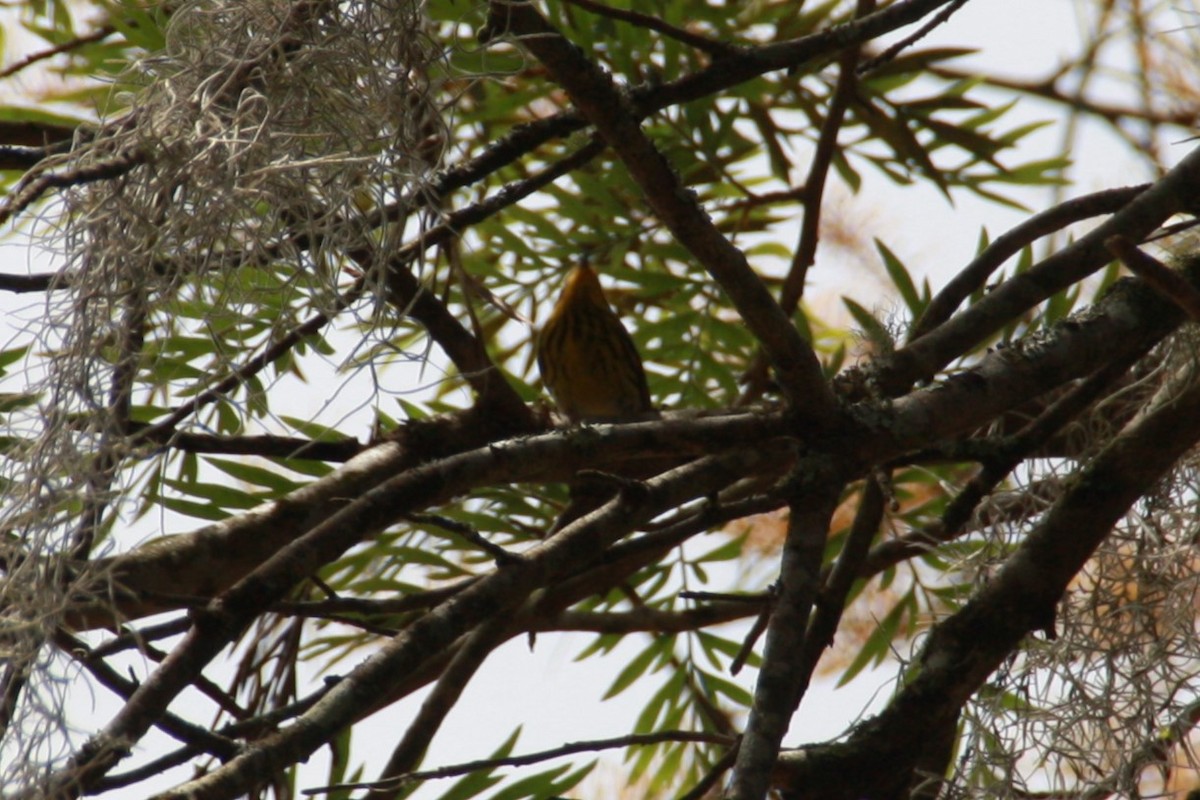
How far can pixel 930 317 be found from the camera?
213 centimetres

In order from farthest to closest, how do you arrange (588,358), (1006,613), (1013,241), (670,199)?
(588,358), (1013,241), (1006,613), (670,199)

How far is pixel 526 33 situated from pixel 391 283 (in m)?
0.42

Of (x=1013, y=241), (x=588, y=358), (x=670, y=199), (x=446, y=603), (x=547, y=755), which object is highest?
(x=588, y=358)

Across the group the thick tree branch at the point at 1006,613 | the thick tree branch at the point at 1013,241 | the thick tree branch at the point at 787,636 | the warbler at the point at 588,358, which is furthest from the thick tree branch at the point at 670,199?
the warbler at the point at 588,358

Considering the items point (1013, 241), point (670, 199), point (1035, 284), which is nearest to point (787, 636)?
point (670, 199)

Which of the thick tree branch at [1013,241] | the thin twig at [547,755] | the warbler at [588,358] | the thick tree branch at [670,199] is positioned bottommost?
the thin twig at [547,755]

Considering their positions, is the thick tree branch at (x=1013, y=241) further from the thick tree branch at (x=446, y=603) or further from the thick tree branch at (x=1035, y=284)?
the thick tree branch at (x=446, y=603)

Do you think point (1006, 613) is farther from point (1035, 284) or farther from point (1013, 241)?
point (1013, 241)

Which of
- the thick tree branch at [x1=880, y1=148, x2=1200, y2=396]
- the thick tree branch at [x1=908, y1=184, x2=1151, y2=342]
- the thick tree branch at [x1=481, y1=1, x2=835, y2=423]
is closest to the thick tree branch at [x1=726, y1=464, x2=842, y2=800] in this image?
the thick tree branch at [x1=481, y1=1, x2=835, y2=423]

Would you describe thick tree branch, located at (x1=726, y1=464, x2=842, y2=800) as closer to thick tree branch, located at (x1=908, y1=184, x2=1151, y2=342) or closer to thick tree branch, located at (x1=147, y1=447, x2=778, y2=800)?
thick tree branch, located at (x1=147, y1=447, x2=778, y2=800)

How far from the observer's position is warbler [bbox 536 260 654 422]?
367 cm

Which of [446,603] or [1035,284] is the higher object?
[1035,284]

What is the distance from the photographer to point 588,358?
155 inches

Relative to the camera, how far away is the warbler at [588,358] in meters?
3.67
